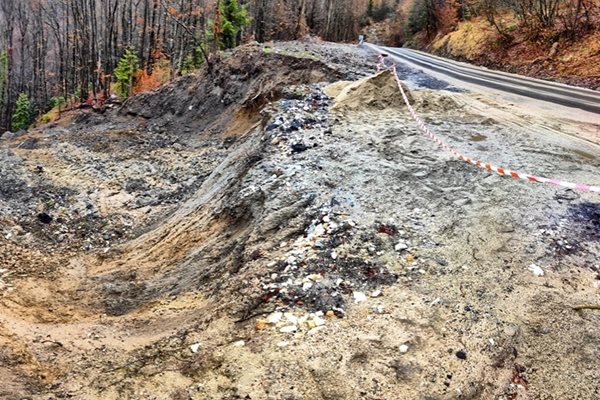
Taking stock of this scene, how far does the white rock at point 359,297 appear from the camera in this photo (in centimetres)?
497

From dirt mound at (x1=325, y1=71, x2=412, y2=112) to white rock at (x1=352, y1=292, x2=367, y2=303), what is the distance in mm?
6345

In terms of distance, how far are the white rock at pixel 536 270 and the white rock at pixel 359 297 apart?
1767 mm

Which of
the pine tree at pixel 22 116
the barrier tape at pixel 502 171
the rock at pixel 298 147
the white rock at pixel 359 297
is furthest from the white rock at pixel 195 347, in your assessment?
the pine tree at pixel 22 116

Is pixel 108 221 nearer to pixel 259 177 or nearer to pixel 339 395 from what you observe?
pixel 259 177

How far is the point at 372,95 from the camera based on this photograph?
11.1 meters

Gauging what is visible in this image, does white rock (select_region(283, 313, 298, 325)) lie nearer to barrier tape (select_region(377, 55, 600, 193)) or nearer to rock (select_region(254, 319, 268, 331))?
rock (select_region(254, 319, 268, 331))

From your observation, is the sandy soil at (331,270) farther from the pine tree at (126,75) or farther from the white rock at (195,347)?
the pine tree at (126,75)

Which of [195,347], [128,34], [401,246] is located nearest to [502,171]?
[401,246]

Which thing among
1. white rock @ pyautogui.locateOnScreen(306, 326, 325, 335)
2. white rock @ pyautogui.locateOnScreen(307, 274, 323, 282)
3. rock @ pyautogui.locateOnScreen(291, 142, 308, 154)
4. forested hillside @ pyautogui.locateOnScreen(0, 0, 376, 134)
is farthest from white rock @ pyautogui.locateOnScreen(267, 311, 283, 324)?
forested hillside @ pyautogui.locateOnScreen(0, 0, 376, 134)

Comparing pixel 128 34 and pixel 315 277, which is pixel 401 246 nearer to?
pixel 315 277

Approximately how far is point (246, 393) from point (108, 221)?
835 centimetres

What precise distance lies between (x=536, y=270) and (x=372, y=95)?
21.8 feet

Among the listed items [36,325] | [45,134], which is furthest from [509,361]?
[45,134]

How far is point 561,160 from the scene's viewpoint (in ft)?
25.7
